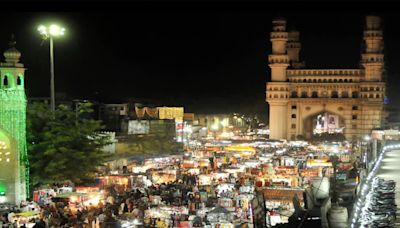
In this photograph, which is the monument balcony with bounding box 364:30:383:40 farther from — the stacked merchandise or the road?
the stacked merchandise

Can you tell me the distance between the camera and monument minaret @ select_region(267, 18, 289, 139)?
2619 centimetres

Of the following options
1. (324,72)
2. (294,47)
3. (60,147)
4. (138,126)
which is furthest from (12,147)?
(294,47)

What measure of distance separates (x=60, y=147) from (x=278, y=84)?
1712cm

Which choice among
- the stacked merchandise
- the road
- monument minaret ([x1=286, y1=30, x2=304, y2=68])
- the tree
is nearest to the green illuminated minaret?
the tree

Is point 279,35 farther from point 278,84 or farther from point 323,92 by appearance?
point 323,92

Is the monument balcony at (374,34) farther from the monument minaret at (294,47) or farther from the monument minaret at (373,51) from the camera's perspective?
the monument minaret at (294,47)

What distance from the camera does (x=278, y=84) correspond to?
2650cm

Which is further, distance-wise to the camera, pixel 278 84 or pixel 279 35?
pixel 278 84

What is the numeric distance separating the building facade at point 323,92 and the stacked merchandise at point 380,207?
19.1m

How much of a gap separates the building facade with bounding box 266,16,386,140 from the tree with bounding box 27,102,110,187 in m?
15.5

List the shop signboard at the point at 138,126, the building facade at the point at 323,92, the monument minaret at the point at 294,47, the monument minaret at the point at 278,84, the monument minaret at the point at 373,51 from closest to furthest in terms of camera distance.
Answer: the shop signboard at the point at 138,126, the monument minaret at the point at 373,51, the building facade at the point at 323,92, the monument minaret at the point at 278,84, the monument minaret at the point at 294,47

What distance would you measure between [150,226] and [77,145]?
212 inches

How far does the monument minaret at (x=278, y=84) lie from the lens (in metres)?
26.2

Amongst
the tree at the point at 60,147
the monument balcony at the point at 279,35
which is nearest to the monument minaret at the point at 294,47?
the monument balcony at the point at 279,35
